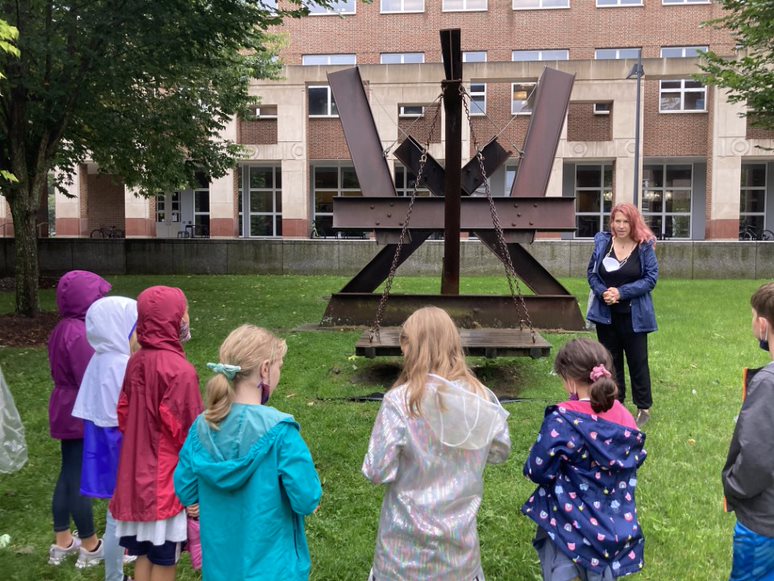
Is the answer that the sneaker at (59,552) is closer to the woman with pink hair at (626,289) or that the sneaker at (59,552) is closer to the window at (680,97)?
the woman with pink hair at (626,289)

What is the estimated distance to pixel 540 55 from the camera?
30.8m

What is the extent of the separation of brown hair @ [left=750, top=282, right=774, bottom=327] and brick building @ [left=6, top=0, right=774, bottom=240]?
24.4 meters

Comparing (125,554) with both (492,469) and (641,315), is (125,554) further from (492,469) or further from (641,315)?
(641,315)

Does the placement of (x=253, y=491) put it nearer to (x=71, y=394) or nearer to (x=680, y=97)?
(x=71, y=394)

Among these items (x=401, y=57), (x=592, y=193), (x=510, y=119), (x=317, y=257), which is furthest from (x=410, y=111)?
(x=317, y=257)

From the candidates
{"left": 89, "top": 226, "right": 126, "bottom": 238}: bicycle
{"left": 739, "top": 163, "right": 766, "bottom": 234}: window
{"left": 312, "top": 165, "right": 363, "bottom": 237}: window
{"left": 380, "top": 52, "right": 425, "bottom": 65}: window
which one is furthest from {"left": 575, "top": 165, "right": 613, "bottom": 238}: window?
{"left": 89, "top": 226, "right": 126, "bottom": 238}: bicycle

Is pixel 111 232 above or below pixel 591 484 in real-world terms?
above

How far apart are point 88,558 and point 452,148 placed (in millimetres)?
5764

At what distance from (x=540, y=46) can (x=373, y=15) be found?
7693 mm

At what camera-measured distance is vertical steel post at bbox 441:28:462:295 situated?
7043 millimetres

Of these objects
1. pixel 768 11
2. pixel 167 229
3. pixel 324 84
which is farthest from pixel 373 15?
pixel 768 11

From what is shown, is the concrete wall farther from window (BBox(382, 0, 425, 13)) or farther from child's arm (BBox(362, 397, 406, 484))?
child's arm (BBox(362, 397, 406, 484))

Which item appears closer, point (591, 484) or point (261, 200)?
point (591, 484)

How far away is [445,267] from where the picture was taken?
863 cm
